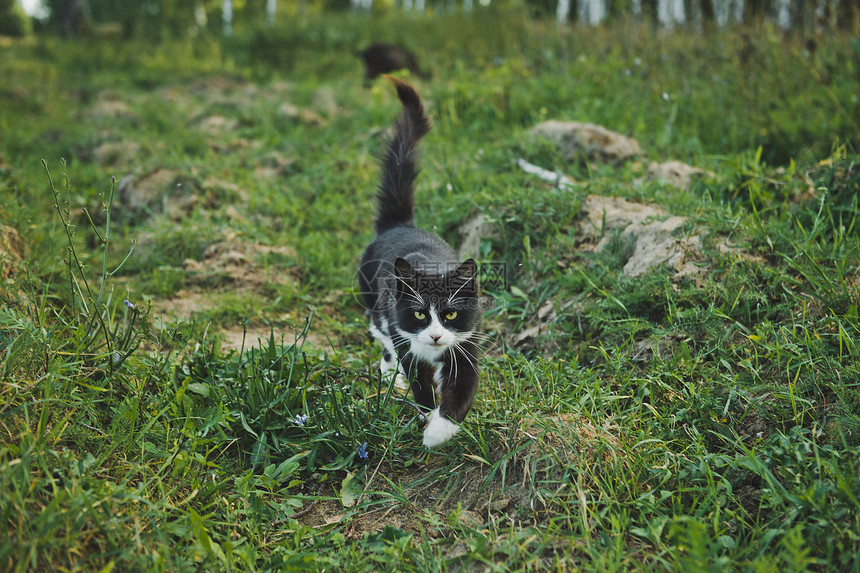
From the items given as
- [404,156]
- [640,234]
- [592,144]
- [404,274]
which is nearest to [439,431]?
[404,274]

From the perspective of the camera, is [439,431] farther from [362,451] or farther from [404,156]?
[404,156]

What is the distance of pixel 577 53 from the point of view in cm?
861

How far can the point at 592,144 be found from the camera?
514 centimetres

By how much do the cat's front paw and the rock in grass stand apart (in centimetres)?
320

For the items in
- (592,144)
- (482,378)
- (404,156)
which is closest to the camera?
(482,378)

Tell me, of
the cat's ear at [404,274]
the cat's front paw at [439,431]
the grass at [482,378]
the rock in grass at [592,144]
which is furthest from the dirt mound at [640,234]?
the cat's front paw at [439,431]

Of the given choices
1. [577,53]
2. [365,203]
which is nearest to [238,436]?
[365,203]

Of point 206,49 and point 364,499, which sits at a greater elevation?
point 206,49

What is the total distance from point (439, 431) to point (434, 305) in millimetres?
609

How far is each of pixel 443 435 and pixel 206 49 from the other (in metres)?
12.2

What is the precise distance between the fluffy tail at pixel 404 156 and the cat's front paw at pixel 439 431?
65.9 inches

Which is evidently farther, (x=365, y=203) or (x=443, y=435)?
(x=365, y=203)

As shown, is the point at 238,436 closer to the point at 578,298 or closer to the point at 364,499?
the point at 364,499

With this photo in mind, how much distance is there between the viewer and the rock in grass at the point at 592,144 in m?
5.10
